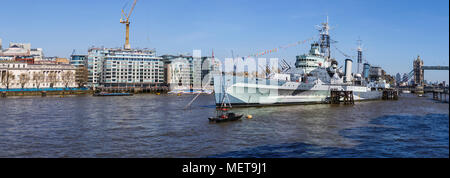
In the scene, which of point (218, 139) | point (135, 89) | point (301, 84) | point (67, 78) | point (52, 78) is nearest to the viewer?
point (218, 139)

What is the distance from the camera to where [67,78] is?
138750mm

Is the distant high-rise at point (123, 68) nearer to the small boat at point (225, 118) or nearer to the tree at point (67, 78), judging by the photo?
the tree at point (67, 78)

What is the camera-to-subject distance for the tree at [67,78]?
5454 inches

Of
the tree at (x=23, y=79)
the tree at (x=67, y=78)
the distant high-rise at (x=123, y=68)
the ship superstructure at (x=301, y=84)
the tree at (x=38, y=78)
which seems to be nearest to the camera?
the ship superstructure at (x=301, y=84)

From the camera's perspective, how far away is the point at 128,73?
155 metres

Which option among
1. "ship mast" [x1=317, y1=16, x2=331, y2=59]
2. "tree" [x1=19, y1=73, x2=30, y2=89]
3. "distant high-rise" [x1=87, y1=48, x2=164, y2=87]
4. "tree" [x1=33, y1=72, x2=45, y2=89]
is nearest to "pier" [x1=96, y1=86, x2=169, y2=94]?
"distant high-rise" [x1=87, y1=48, x2=164, y2=87]

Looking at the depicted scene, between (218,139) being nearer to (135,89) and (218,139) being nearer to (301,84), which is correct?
(301,84)

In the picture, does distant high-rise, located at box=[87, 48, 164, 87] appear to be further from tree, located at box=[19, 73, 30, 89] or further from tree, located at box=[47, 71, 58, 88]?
tree, located at box=[19, 73, 30, 89]

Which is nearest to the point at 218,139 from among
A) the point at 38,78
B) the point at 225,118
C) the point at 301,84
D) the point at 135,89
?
the point at 225,118

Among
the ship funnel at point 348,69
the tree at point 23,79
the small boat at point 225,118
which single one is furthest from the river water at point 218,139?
the tree at point 23,79
